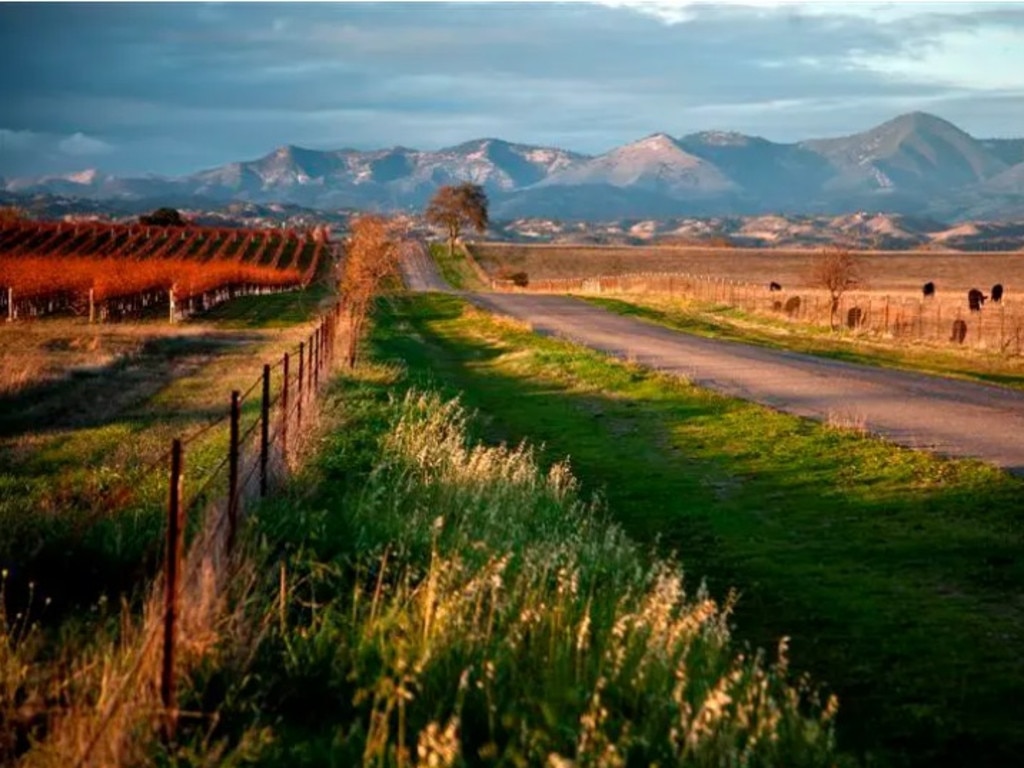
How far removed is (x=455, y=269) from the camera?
115 metres

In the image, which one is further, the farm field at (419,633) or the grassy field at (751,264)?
the grassy field at (751,264)

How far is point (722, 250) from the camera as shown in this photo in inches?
5541

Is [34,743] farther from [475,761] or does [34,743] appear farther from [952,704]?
[952,704]

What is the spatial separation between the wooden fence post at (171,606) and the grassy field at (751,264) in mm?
90169

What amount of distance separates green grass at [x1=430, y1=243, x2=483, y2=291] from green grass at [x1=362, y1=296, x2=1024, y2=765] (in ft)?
235

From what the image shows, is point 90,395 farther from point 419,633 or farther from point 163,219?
point 163,219

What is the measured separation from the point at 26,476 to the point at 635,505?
23.8ft

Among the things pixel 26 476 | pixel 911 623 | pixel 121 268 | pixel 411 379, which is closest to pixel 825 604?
pixel 911 623

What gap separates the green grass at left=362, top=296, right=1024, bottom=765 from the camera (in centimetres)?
826

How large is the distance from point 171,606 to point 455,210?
130786mm

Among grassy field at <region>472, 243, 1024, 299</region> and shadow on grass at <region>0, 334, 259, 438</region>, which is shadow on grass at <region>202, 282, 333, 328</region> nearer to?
shadow on grass at <region>0, 334, 259, 438</region>

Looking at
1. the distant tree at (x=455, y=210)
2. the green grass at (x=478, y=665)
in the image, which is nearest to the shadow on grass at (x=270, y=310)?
the green grass at (x=478, y=665)

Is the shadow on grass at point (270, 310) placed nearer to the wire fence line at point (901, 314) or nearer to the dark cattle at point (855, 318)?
the wire fence line at point (901, 314)

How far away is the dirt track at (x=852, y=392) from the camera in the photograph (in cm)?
1850
